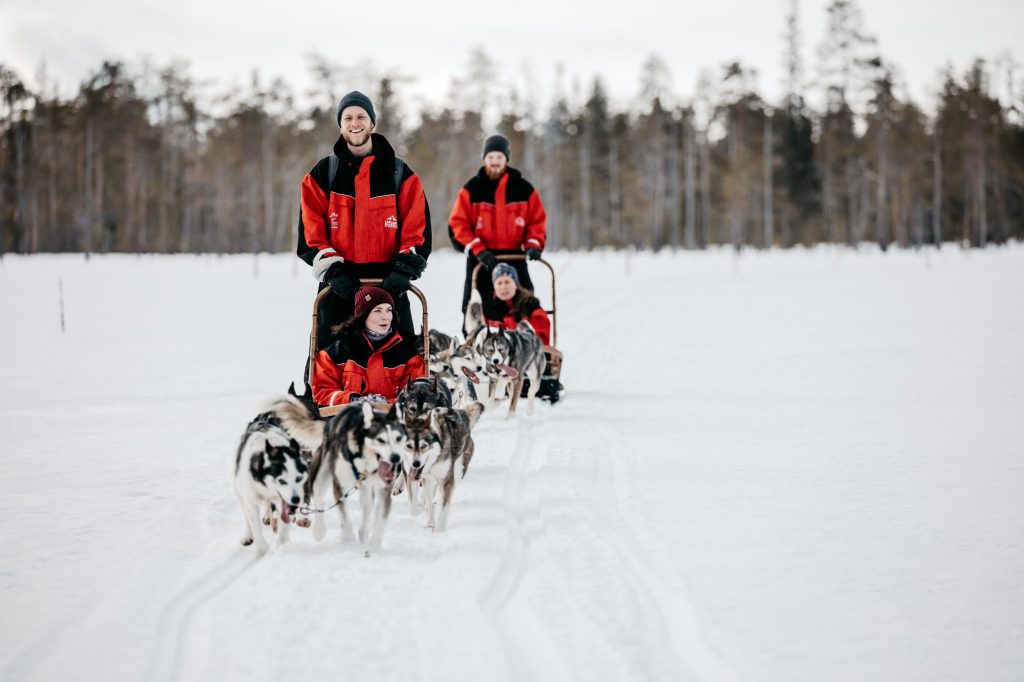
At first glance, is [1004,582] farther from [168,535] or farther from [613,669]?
[168,535]

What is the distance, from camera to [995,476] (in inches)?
Result: 206

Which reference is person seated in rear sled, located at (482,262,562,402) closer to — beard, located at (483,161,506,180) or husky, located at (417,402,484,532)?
beard, located at (483,161,506,180)

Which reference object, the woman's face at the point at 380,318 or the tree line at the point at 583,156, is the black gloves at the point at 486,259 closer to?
the woman's face at the point at 380,318

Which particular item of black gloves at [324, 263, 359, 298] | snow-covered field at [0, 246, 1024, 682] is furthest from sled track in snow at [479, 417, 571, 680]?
black gloves at [324, 263, 359, 298]

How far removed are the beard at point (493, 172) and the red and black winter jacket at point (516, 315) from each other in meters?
1.11

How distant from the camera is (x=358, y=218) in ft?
15.9

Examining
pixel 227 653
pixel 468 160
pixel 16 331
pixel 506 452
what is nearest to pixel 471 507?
pixel 506 452

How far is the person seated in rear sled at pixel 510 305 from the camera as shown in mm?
7660

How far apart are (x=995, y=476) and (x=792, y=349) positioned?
6949mm

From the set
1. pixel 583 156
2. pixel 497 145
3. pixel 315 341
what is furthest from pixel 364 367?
pixel 583 156

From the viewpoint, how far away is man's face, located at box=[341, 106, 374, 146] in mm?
4762

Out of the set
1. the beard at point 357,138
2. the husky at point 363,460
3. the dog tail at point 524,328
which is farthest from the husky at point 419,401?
the dog tail at point 524,328

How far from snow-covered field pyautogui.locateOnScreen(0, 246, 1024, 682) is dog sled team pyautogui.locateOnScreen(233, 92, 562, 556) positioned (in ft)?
0.76

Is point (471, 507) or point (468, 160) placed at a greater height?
point (468, 160)
